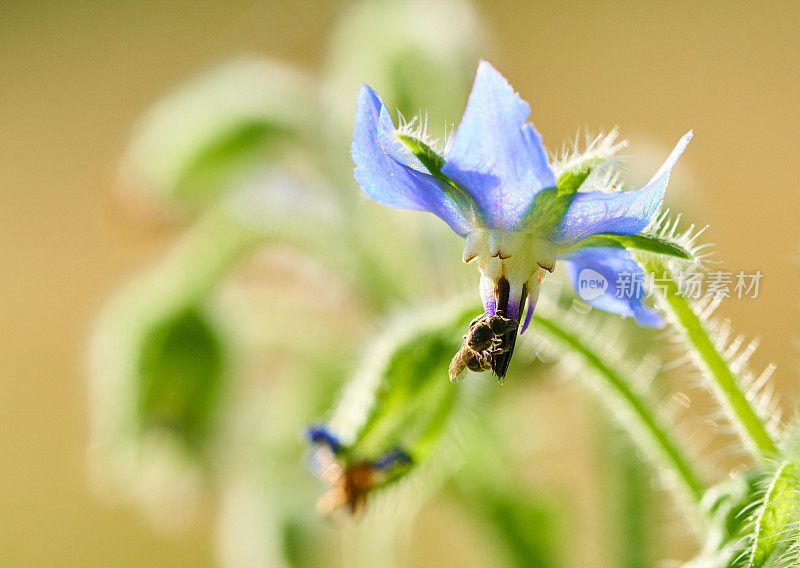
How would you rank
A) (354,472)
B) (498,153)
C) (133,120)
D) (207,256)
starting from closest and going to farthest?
(498,153) < (354,472) < (207,256) < (133,120)

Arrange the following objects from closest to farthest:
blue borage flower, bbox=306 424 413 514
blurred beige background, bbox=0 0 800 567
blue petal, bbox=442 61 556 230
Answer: blue petal, bbox=442 61 556 230 → blue borage flower, bbox=306 424 413 514 → blurred beige background, bbox=0 0 800 567

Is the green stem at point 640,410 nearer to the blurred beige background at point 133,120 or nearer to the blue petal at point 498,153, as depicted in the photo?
the blue petal at point 498,153

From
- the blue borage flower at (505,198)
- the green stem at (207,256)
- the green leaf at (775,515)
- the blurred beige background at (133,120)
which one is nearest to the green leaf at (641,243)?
the blue borage flower at (505,198)

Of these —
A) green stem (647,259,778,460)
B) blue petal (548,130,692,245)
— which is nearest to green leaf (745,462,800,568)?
green stem (647,259,778,460)

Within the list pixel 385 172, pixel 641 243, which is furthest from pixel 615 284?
pixel 385 172

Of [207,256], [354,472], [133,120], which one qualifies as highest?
[133,120]

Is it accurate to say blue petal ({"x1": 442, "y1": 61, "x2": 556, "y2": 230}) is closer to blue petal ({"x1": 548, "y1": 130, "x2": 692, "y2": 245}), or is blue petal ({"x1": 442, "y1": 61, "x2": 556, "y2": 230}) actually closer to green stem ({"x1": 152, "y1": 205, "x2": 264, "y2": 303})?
blue petal ({"x1": 548, "y1": 130, "x2": 692, "y2": 245})

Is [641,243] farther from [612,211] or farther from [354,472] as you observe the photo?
[354,472]

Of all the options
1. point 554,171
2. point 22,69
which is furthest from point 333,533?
point 22,69
